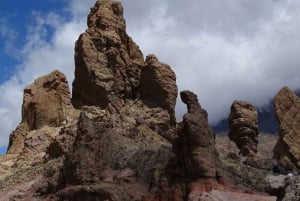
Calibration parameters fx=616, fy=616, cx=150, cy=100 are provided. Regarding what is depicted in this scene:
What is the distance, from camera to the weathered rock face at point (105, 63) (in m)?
Answer: 48.7

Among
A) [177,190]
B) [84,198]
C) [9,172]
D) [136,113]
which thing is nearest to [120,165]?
[84,198]

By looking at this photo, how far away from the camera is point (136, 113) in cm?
4481

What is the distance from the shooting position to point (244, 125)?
50500mm

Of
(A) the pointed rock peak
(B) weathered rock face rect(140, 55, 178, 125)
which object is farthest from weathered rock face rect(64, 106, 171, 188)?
(A) the pointed rock peak

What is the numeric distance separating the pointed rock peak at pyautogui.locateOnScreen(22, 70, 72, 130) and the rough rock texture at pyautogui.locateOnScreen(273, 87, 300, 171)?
60.6 ft

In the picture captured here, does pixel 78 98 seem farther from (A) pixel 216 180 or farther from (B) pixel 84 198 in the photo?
(A) pixel 216 180

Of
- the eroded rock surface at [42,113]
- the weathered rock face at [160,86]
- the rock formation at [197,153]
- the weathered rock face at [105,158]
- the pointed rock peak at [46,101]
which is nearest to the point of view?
the rock formation at [197,153]

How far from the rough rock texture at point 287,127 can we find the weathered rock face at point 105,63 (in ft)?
36.8

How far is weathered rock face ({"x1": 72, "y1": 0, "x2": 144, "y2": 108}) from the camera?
48.7 metres

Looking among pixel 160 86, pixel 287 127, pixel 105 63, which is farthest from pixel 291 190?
pixel 105 63

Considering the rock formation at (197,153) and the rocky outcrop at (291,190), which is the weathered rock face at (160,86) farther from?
the rocky outcrop at (291,190)

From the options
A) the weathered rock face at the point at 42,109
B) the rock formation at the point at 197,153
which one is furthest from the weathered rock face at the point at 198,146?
the weathered rock face at the point at 42,109

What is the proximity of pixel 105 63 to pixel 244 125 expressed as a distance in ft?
40.7

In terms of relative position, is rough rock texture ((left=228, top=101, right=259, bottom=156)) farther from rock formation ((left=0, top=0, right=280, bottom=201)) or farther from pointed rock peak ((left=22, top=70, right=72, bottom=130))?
pointed rock peak ((left=22, top=70, right=72, bottom=130))
